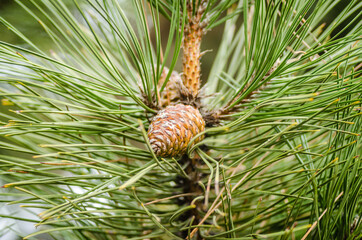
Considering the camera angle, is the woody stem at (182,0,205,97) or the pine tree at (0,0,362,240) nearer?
the pine tree at (0,0,362,240)

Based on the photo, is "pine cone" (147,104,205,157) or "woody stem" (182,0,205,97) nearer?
"pine cone" (147,104,205,157)

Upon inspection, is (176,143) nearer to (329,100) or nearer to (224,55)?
(329,100)

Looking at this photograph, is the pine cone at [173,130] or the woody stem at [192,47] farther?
the woody stem at [192,47]

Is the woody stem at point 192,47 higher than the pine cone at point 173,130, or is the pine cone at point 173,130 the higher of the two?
the woody stem at point 192,47

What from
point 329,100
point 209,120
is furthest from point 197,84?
point 329,100

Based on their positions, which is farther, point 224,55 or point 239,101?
point 224,55

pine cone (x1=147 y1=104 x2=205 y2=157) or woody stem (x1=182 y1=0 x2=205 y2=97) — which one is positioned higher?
woody stem (x1=182 y1=0 x2=205 y2=97)

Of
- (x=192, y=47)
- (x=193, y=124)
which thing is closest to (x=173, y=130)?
(x=193, y=124)

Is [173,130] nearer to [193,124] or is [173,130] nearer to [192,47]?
[193,124]
